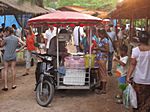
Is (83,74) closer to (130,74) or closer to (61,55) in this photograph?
(61,55)

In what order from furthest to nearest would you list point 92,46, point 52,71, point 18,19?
point 18,19, point 92,46, point 52,71

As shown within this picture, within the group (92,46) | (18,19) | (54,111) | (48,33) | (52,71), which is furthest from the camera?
(18,19)

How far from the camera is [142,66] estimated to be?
6.21m

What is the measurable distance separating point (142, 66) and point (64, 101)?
3.15 meters

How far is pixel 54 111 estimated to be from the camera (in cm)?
775

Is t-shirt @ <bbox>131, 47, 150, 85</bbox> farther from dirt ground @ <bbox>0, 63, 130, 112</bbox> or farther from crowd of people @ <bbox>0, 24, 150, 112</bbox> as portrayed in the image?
dirt ground @ <bbox>0, 63, 130, 112</bbox>

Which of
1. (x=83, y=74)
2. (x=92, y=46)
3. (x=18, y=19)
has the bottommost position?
(x=83, y=74)

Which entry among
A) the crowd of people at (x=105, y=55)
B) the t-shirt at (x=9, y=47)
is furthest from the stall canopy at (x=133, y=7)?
the t-shirt at (x=9, y=47)

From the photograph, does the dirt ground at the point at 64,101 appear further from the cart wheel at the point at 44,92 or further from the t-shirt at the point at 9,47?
the t-shirt at the point at 9,47

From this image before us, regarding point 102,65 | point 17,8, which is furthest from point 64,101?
point 17,8

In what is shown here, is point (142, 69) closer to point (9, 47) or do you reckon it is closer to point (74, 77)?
point (74, 77)

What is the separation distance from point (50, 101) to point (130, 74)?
8.47 feet

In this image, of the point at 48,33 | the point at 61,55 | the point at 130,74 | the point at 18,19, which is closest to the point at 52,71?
the point at 61,55

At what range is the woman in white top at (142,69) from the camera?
6.16m
